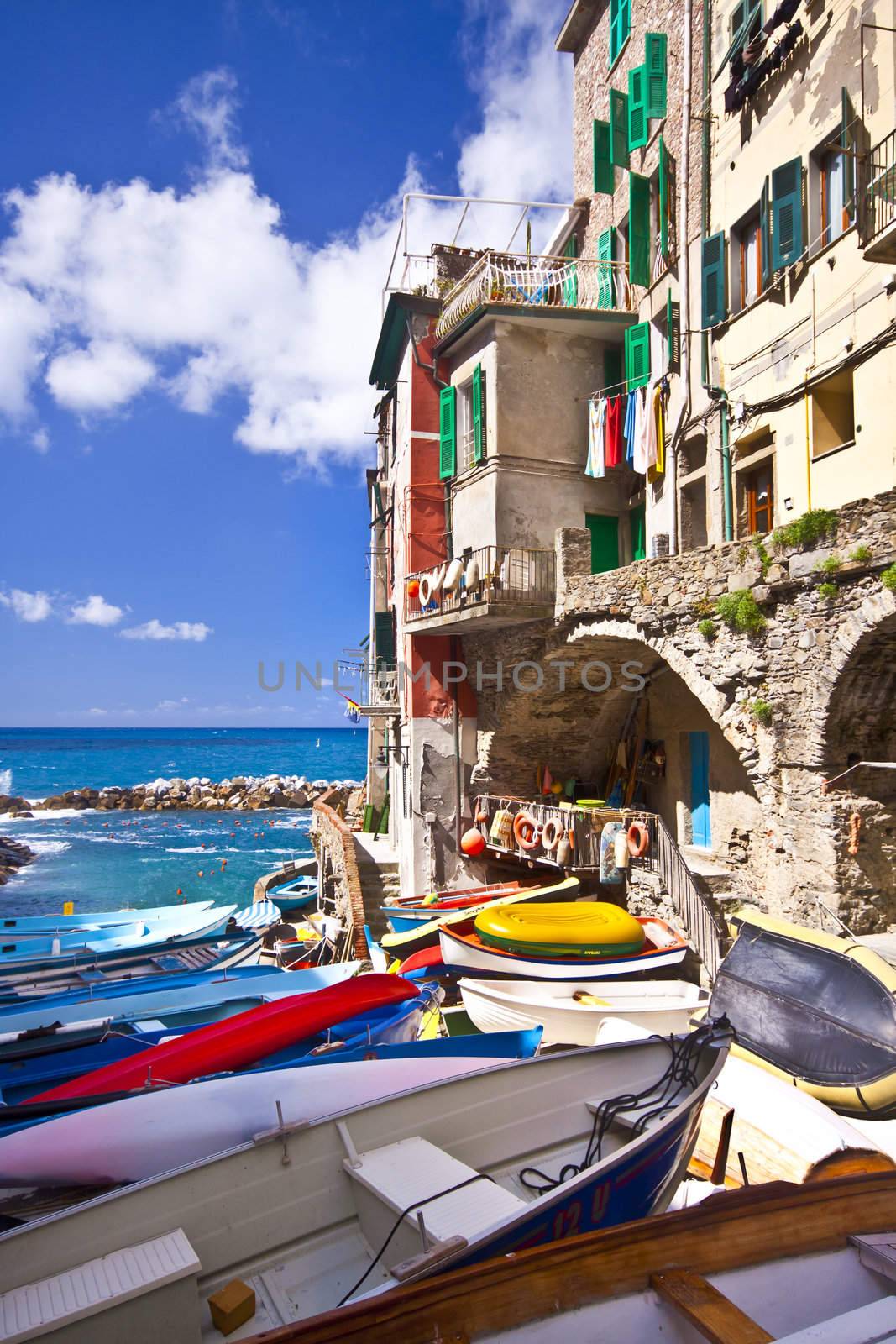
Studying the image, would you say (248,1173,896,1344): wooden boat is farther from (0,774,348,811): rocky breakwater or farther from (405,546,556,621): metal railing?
(0,774,348,811): rocky breakwater

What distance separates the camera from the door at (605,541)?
1778 centimetres

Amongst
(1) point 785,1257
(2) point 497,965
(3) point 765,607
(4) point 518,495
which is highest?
(4) point 518,495

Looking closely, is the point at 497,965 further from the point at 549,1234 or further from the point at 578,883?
the point at 549,1234

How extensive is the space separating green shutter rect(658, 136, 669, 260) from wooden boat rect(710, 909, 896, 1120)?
13.5 m

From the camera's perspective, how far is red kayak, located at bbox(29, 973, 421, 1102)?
21.0 feet

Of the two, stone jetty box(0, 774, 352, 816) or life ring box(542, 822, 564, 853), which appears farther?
stone jetty box(0, 774, 352, 816)

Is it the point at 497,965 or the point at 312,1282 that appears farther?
the point at 497,965

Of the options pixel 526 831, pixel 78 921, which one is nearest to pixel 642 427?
pixel 526 831

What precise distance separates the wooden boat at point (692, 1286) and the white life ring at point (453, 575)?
1378 cm

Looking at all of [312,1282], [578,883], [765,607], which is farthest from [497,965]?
[312,1282]

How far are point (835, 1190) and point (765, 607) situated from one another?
28.4 ft

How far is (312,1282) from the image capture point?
3939 millimetres

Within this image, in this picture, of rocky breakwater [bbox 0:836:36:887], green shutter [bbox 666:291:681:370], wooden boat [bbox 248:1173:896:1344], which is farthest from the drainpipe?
rocky breakwater [bbox 0:836:36:887]

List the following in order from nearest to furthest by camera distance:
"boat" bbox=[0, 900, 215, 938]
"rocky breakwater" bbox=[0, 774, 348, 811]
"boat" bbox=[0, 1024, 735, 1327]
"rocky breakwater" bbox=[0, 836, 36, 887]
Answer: "boat" bbox=[0, 1024, 735, 1327], "boat" bbox=[0, 900, 215, 938], "rocky breakwater" bbox=[0, 836, 36, 887], "rocky breakwater" bbox=[0, 774, 348, 811]
